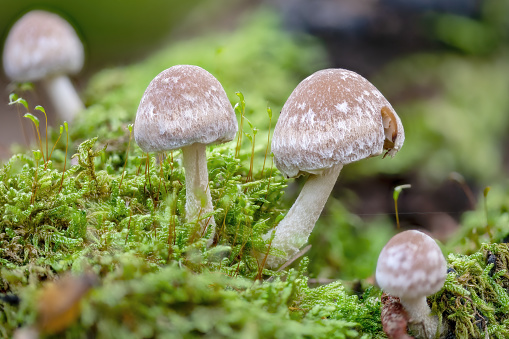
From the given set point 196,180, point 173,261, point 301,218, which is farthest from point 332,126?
point 173,261

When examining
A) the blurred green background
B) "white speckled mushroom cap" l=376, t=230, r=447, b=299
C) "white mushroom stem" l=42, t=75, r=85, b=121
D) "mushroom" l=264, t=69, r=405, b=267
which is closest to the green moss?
"white speckled mushroom cap" l=376, t=230, r=447, b=299

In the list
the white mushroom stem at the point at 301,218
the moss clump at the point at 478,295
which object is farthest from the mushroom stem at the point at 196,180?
the moss clump at the point at 478,295

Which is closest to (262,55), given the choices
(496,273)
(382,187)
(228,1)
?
(382,187)

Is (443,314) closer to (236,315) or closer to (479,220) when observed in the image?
(236,315)

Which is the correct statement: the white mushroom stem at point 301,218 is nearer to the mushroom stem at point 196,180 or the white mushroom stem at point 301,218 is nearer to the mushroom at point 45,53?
the mushroom stem at point 196,180

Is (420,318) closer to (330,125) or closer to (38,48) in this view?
(330,125)

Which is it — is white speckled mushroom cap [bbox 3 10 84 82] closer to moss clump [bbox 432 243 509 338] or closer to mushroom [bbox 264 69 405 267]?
mushroom [bbox 264 69 405 267]
